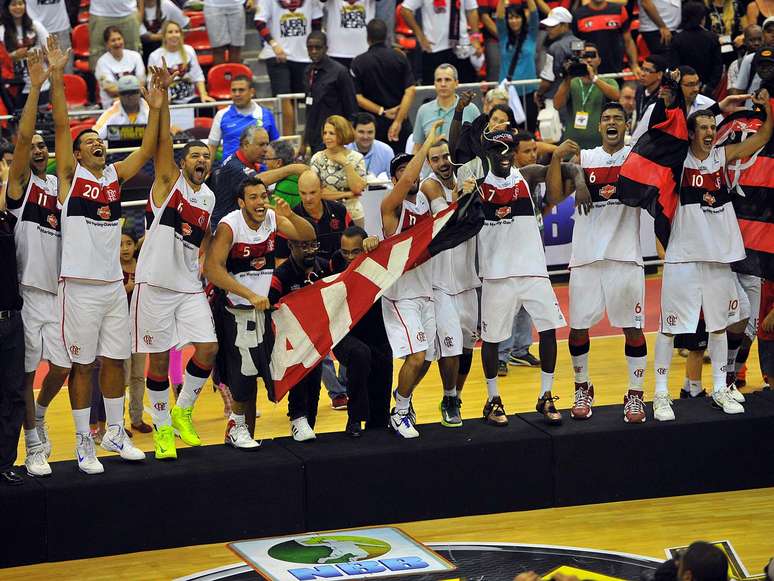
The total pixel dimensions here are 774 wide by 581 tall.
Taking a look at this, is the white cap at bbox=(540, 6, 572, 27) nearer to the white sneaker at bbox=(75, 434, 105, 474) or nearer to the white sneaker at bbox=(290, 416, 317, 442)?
the white sneaker at bbox=(290, 416, 317, 442)

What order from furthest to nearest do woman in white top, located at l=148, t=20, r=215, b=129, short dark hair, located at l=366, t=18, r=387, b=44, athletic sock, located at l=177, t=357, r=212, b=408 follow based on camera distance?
woman in white top, located at l=148, t=20, r=215, b=129, short dark hair, located at l=366, t=18, r=387, b=44, athletic sock, located at l=177, t=357, r=212, b=408

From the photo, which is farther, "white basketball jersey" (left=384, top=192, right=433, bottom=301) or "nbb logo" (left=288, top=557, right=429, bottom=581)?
"white basketball jersey" (left=384, top=192, right=433, bottom=301)

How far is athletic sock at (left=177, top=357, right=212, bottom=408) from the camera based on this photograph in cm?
830

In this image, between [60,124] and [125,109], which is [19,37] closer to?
[125,109]

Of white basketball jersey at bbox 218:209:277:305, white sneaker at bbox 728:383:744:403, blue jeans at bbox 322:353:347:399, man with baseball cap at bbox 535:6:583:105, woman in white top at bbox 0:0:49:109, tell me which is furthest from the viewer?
A: man with baseball cap at bbox 535:6:583:105

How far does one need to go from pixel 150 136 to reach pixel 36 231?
2.81 feet

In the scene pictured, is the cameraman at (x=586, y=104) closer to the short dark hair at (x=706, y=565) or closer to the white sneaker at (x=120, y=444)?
the white sneaker at (x=120, y=444)

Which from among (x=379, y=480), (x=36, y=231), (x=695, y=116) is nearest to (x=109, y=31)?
(x=36, y=231)

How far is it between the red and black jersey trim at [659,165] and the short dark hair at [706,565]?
3538mm

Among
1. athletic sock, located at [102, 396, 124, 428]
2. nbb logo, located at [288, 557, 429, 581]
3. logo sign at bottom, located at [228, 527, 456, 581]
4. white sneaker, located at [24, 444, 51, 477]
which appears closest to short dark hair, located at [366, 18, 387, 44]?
athletic sock, located at [102, 396, 124, 428]

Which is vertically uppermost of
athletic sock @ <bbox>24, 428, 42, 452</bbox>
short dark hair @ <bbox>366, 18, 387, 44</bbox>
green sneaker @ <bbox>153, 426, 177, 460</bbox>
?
short dark hair @ <bbox>366, 18, 387, 44</bbox>

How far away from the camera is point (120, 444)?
8.02 meters

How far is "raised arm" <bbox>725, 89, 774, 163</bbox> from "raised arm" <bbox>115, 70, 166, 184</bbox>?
3.65 metres

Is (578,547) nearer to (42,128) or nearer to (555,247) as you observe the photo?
(555,247)
